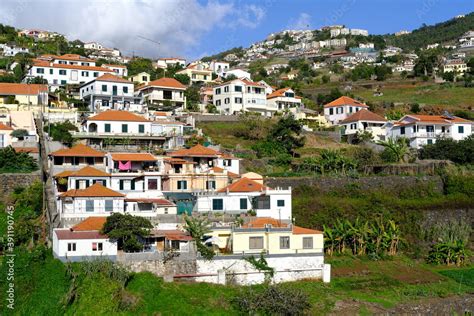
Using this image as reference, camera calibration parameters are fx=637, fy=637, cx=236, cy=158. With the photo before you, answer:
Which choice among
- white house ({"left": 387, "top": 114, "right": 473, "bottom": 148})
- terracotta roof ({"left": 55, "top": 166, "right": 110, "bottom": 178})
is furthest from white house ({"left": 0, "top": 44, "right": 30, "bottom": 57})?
white house ({"left": 387, "top": 114, "right": 473, "bottom": 148})

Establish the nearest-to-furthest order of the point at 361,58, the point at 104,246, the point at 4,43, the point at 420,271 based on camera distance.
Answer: the point at 104,246 < the point at 420,271 < the point at 4,43 < the point at 361,58

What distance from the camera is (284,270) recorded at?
35875mm

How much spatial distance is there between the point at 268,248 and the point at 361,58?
127614 millimetres

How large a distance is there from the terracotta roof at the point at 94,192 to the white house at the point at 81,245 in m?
3.49

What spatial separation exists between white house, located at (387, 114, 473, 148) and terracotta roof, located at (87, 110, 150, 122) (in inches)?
983

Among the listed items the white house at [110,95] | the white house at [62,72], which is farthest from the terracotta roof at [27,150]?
the white house at [62,72]

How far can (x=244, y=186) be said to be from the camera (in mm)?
42750

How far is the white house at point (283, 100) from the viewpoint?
72.6 metres

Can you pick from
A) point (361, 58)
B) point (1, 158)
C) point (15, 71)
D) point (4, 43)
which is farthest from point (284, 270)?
point (361, 58)

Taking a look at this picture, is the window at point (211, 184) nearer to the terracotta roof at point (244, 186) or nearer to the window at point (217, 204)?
the terracotta roof at point (244, 186)

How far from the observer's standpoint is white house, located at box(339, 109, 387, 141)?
64250 mm

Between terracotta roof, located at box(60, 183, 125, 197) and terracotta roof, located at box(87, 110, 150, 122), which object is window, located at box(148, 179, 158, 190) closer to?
terracotta roof, located at box(60, 183, 125, 197)

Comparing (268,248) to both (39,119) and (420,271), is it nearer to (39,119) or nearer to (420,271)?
(420,271)

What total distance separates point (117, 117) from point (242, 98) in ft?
63.2
